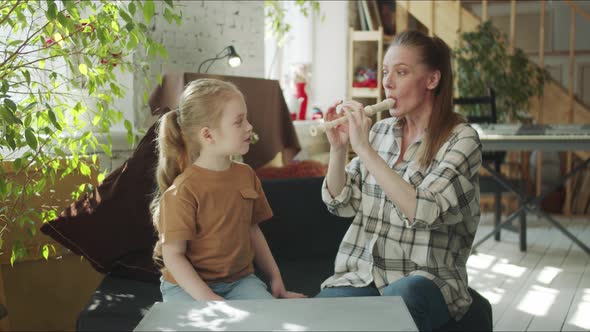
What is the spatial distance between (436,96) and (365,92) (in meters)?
4.28

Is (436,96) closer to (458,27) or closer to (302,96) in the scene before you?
(302,96)

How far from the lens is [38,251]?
247 centimetres

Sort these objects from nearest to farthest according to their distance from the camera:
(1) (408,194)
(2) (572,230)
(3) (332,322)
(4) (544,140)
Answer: (3) (332,322)
(1) (408,194)
(4) (544,140)
(2) (572,230)

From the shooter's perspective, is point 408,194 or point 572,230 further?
point 572,230

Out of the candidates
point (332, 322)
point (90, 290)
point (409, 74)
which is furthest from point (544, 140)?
point (332, 322)

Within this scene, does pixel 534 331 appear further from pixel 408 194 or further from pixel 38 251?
pixel 38 251

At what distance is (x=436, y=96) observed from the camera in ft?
5.98

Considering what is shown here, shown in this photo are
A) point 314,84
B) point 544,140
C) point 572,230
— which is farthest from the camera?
point 314,84

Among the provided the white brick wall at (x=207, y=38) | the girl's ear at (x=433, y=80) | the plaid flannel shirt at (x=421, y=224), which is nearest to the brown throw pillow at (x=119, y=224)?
the plaid flannel shirt at (x=421, y=224)

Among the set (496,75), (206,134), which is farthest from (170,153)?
(496,75)

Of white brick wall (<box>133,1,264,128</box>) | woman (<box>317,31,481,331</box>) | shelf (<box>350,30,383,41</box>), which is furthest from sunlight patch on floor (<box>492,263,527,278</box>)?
shelf (<box>350,30,383,41</box>)

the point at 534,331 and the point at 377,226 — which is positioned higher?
the point at 377,226

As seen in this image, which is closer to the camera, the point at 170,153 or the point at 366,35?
the point at 170,153

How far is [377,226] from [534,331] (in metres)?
1.47
